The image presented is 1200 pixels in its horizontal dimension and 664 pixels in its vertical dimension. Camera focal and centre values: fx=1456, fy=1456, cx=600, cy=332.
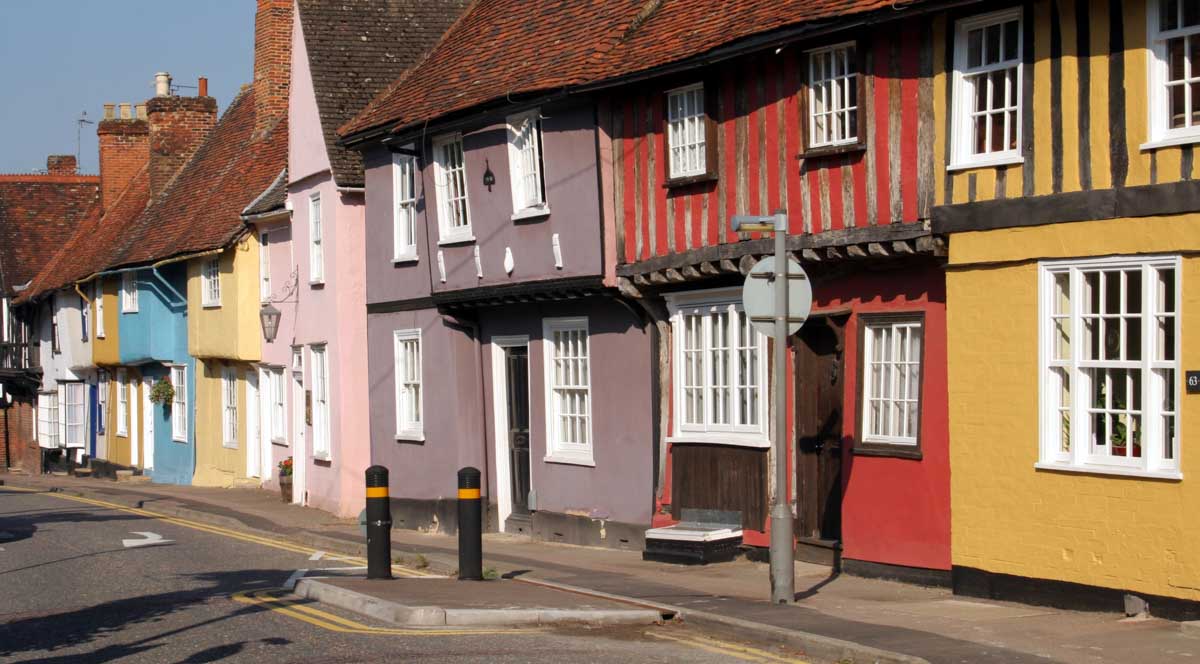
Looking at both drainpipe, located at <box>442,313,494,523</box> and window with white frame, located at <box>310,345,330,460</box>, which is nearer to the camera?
drainpipe, located at <box>442,313,494,523</box>

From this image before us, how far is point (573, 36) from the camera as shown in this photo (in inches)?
771

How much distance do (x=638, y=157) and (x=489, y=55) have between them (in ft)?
16.5

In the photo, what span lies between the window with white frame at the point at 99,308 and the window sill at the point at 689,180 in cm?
2911

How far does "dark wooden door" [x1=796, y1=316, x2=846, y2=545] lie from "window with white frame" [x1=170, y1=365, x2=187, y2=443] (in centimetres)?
2455

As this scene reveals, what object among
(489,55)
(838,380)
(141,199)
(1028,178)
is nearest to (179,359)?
(141,199)

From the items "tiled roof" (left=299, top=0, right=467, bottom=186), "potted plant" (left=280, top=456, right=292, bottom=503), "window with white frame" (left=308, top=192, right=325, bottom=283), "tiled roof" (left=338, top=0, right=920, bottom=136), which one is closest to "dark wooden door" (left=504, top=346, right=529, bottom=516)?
"tiled roof" (left=338, top=0, right=920, bottom=136)

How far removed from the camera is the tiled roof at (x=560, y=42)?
1534cm

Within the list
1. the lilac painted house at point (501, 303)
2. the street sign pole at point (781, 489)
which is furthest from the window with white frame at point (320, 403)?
the street sign pole at point (781, 489)

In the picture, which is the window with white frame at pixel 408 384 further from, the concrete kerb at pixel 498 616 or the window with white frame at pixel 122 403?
the window with white frame at pixel 122 403

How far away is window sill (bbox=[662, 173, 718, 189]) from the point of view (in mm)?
16219

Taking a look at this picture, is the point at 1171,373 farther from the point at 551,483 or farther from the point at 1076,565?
the point at 551,483

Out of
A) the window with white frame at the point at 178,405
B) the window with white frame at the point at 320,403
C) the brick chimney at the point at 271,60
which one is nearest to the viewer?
the window with white frame at the point at 320,403

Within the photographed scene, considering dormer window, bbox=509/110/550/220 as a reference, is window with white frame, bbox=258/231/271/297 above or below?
below

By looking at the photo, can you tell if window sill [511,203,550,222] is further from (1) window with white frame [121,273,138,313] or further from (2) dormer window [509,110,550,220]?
(1) window with white frame [121,273,138,313]
